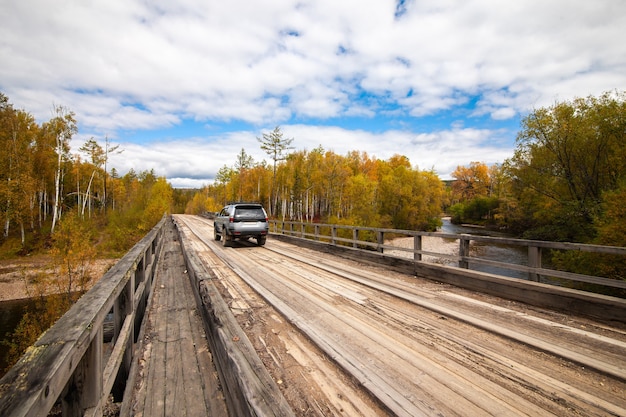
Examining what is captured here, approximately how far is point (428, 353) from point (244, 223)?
9.62 metres

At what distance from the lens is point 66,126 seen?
27.7m

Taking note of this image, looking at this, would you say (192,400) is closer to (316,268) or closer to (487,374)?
(487,374)

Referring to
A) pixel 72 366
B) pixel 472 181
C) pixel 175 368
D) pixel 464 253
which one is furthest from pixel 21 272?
pixel 472 181

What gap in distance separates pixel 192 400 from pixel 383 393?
1.68m

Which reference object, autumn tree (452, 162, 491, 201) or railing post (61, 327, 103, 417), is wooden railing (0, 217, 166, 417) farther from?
autumn tree (452, 162, 491, 201)

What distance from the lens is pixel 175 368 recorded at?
2.86 metres

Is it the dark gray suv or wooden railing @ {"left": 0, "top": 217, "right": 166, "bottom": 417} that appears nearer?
wooden railing @ {"left": 0, "top": 217, "right": 166, "bottom": 417}

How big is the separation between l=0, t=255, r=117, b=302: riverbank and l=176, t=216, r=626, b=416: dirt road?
20189 mm

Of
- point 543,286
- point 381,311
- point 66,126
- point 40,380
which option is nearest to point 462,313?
point 381,311

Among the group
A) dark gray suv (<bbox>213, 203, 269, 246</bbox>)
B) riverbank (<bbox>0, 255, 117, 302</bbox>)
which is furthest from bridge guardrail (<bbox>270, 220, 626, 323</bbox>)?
riverbank (<bbox>0, 255, 117, 302</bbox>)

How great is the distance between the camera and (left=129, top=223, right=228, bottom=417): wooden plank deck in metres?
2.32

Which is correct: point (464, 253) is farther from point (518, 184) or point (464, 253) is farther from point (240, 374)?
point (518, 184)

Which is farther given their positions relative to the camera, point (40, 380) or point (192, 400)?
point (192, 400)

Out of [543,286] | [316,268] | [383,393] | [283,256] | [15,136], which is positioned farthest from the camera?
[15,136]
